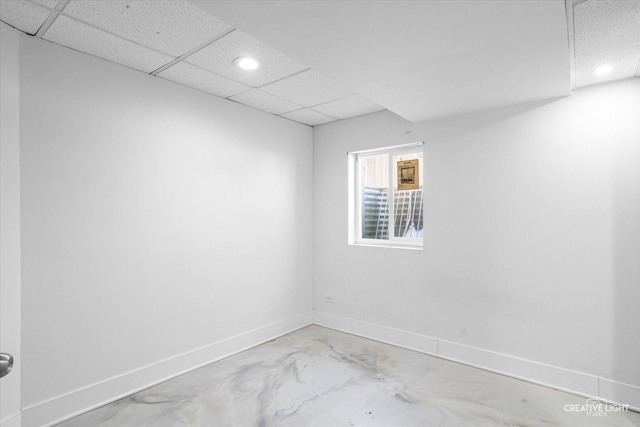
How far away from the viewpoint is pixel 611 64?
7.44ft

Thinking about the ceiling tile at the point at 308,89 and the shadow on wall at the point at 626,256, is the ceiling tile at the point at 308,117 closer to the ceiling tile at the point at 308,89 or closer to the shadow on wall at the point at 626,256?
the ceiling tile at the point at 308,89

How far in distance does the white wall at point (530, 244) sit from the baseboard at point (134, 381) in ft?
4.48

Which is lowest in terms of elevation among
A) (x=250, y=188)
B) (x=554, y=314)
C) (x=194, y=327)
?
(x=194, y=327)

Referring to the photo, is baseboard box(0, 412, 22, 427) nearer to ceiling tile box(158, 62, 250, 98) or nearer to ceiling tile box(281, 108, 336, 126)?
ceiling tile box(158, 62, 250, 98)

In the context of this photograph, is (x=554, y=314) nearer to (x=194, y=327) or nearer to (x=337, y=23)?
(x=337, y=23)

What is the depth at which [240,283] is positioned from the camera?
346 cm

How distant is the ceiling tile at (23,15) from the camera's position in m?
1.84

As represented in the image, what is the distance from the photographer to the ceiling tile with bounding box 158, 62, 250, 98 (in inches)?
104

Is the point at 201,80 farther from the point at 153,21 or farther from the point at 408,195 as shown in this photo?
the point at 408,195

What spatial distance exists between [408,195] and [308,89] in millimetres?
1605

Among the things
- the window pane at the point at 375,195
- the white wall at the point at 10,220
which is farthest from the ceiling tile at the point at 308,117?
the white wall at the point at 10,220

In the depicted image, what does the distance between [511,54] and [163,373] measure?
11.5ft

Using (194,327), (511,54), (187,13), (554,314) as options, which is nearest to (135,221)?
(194,327)

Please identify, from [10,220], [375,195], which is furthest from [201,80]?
[375,195]
